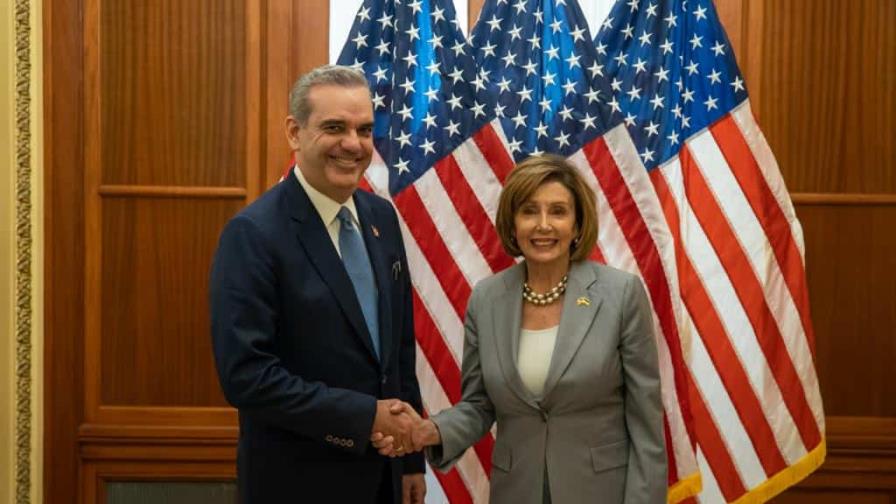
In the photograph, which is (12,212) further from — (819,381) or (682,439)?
(819,381)

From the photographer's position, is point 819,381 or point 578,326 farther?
point 819,381

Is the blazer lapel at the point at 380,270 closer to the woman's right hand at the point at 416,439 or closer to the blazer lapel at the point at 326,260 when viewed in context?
the blazer lapel at the point at 326,260

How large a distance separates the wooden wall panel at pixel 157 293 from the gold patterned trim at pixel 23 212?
0.25 metres

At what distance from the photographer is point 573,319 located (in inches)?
92.4

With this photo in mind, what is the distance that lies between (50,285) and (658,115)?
216 centimetres

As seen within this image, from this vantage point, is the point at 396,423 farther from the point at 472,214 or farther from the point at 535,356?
the point at 472,214

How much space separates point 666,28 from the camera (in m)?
3.15

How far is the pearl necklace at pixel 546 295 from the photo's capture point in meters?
2.42

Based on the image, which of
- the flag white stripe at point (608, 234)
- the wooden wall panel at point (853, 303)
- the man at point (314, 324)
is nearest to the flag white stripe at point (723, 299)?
the flag white stripe at point (608, 234)

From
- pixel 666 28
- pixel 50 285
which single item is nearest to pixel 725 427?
pixel 666 28

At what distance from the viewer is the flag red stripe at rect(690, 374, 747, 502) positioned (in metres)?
3.18

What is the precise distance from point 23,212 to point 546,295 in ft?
6.27

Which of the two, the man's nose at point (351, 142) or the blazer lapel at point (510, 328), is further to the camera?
the blazer lapel at point (510, 328)

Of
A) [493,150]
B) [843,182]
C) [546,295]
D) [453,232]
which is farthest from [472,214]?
[843,182]
